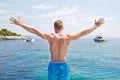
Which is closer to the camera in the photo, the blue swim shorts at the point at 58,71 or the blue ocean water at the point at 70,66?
the blue swim shorts at the point at 58,71

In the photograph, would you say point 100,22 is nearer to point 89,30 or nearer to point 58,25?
point 89,30

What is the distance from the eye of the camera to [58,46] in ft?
17.7

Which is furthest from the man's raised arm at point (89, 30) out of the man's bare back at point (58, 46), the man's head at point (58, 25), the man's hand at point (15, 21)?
the man's hand at point (15, 21)

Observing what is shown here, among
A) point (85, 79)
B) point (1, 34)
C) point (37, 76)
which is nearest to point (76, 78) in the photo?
point (85, 79)

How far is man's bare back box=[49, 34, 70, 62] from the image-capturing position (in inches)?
211

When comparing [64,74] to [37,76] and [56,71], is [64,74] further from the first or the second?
[37,76]

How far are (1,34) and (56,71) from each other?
555ft

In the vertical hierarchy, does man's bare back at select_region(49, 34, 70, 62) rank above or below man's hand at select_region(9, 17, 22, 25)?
below

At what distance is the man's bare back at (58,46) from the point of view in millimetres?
5371

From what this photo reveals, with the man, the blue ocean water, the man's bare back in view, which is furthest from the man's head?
the blue ocean water

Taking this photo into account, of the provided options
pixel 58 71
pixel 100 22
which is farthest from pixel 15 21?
pixel 100 22

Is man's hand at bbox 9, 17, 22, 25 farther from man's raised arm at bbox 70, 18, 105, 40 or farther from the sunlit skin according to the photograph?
man's raised arm at bbox 70, 18, 105, 40

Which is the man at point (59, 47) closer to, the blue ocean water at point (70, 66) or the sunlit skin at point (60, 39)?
the sunlit skin at point (60, 39)

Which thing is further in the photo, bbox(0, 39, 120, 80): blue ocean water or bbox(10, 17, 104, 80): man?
bbox(0, 39, 120, 80): blue ocean water
